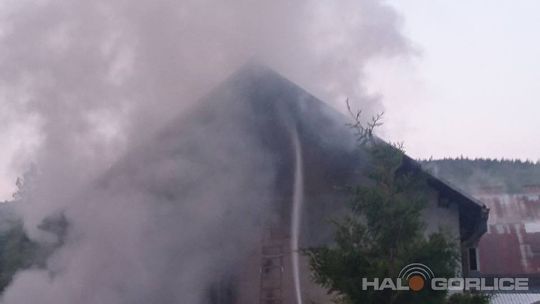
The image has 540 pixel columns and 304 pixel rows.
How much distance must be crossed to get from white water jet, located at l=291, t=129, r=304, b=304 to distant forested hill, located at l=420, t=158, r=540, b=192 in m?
21.7

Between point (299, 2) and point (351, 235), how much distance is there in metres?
5.23

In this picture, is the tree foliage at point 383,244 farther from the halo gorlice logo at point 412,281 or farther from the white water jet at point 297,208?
the white water jet at point 297,208

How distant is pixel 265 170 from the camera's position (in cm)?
1328

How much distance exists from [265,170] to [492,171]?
126ft

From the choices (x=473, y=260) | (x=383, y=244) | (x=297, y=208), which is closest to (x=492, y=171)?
(x=473, y=260)

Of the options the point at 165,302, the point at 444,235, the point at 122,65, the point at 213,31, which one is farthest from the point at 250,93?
the point at 444,235

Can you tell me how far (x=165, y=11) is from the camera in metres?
13.3

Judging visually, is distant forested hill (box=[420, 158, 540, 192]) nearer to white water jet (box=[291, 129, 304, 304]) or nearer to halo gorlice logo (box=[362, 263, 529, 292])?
white water jet (box=[291, 129, 304, 304])

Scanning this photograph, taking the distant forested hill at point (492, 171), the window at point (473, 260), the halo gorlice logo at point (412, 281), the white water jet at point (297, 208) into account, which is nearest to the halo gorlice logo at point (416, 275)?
the halo gorlice logo at point (412, 281)

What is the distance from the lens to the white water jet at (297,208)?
496 inches

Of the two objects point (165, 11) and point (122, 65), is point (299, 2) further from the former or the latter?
point (122, 65)

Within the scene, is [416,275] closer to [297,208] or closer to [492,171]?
[297,208]

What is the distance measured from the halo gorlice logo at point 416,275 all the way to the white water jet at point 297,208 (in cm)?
316

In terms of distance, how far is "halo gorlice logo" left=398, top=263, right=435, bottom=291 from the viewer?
9375mm
